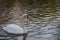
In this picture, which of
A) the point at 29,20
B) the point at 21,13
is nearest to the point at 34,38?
the point at 29,20

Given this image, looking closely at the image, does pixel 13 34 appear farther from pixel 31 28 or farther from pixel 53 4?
pixel 53 4

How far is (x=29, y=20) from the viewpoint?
6.45ft

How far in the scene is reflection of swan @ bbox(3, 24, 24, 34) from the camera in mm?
1851

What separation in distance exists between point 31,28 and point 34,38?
0.15m

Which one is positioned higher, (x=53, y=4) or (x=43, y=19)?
(x=53, y=4)

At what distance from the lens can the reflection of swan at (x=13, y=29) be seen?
1.85m

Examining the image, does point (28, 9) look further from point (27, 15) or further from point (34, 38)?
point (34, 38)

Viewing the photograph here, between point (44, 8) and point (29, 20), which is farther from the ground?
point (44, 8)

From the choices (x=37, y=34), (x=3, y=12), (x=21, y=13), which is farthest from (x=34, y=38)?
(x=3, y=12)

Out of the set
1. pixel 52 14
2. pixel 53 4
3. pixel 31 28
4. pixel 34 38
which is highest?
pixel 53 4

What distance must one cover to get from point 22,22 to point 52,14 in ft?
1.45

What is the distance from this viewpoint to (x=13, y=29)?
1857 millimetres

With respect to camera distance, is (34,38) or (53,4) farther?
(53,4)

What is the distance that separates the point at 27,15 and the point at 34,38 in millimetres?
341
